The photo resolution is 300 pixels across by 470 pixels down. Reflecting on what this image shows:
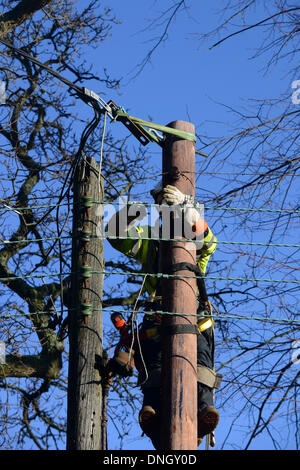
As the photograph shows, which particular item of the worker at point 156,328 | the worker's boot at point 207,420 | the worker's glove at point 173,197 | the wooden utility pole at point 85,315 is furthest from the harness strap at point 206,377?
the worker's glove at point 173,197

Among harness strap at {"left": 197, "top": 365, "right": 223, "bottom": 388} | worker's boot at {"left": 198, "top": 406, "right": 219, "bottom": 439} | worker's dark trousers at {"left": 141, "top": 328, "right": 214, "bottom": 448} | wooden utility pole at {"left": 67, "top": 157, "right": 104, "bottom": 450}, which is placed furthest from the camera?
harness strap at {"left": 197, "top": 365, "right": 223, "bottom": 388}

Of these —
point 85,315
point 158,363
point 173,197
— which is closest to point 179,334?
point 158,363

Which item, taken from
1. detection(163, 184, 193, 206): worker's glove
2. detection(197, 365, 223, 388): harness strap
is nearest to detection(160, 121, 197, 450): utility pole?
detection(163, 184, 193, 206): worker's glove

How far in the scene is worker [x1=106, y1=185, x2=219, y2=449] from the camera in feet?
16.7

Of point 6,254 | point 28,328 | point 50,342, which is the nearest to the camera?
point 28,328

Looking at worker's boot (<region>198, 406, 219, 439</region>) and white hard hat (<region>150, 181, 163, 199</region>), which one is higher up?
white hard hat (<region>150, 181, 163, 199</region>)

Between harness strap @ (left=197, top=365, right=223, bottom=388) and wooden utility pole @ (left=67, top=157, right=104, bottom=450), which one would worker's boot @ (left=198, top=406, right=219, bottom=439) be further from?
wooden utility pole @ (left=67, top=157, right=104, bottom=450)

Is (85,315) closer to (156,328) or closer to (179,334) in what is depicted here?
(179,334)

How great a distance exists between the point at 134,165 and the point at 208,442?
241 inches

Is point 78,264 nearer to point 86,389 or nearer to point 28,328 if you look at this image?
point 86,389

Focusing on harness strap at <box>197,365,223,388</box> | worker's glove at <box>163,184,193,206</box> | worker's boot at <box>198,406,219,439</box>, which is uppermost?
worker's glove at <box>163,184,193,206</box>

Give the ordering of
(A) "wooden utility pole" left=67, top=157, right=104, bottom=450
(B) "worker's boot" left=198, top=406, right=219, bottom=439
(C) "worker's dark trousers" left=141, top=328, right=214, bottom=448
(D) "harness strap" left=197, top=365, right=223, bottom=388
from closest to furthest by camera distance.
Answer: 1. (A) "wooden utility pole" left=67, top=157, right=104, bottom=450
2. (B) "worker's boot" left=198, top=406, right=219, bottom=439
3. (C) "worker's dark trousers" left=141, top=328, right=214, bottom=448
4. (D) "harness strap" left=197, top=365, right=223, bottom=388

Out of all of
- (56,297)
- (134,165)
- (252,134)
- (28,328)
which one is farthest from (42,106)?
(252,134)

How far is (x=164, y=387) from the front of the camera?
490 centimetres
